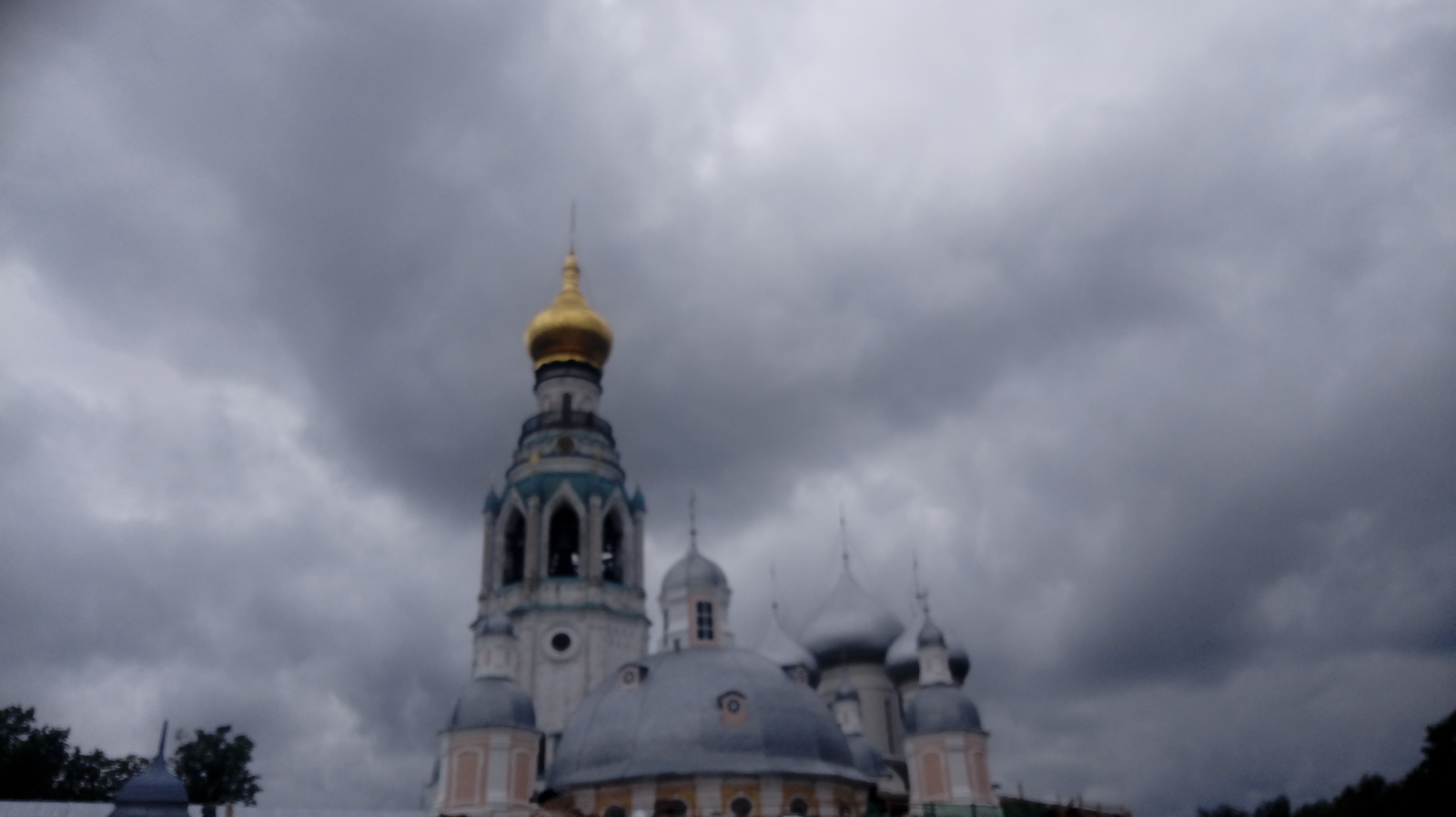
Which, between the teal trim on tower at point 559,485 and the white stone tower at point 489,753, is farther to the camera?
the teal trim on tower at point 559,485

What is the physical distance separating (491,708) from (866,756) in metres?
15.2

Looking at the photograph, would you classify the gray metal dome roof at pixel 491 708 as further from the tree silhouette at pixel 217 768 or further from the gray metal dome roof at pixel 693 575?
the tree silhouette at pixel 217 768

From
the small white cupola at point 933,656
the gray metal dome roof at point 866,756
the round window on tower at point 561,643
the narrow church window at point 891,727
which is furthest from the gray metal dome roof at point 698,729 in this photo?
the narrow church window at point 891,727

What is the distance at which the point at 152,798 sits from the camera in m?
25.5

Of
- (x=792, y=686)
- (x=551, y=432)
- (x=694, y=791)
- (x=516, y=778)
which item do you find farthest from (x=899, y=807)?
(x=551, y=432)

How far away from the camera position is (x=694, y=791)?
1238 inches

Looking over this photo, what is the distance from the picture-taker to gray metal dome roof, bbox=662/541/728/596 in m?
40.1

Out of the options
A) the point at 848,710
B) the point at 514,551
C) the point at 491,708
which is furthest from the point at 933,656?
the point at 514,551

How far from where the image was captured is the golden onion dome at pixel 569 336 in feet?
163

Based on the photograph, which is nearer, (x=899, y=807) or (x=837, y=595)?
(x=899, y=807)

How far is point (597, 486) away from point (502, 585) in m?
5.37

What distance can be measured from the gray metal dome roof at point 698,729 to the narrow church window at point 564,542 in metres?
10.0

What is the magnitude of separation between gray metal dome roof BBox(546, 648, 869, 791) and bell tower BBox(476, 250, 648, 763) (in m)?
5.92

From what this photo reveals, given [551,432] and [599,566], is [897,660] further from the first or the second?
[551,432]
